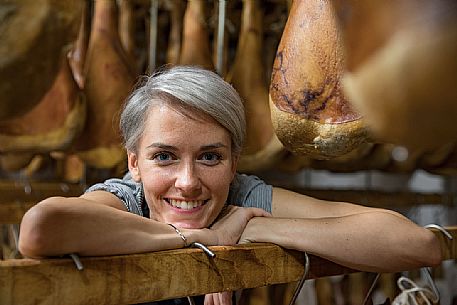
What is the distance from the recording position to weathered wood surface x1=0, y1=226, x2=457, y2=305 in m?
0.54

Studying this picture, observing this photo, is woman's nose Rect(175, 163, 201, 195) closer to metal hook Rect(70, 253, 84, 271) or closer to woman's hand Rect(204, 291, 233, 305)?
woman's hand Rect(204, 291, 233, 305)

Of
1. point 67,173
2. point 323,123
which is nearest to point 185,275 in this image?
point 323,123

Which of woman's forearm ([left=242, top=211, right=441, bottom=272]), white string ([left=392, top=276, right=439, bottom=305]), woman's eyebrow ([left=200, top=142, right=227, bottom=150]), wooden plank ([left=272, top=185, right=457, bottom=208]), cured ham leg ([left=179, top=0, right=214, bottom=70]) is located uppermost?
cured ham leg ([left=179, top=0, right=214, bottom=70])

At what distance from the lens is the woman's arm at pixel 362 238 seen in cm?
84

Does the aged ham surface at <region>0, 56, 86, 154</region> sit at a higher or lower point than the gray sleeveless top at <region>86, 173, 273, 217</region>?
higher

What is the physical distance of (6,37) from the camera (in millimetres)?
583

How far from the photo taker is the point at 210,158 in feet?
2.93

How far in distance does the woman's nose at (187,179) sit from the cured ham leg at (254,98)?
0.50 metres

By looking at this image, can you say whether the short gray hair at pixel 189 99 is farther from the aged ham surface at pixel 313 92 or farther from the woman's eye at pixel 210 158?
the aged ham surface at pixel 313 92

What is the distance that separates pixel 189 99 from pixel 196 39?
1.96 ft

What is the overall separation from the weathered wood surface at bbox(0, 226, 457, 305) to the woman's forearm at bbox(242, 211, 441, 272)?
5 cm

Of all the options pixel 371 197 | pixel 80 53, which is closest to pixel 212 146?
pixel 80 53

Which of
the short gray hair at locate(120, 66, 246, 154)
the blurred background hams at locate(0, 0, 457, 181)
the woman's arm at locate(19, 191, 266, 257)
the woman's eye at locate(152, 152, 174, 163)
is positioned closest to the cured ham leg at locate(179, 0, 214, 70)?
the blurred background hams at locate(0, 0, 457, 181)

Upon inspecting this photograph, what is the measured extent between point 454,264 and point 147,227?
1.40 metres
